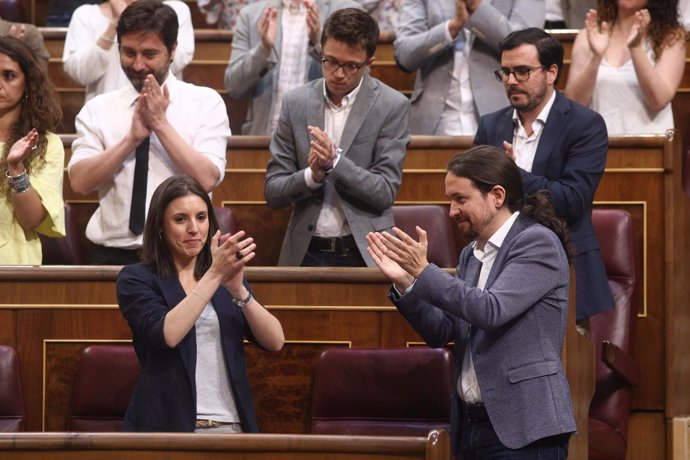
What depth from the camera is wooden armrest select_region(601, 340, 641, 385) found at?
2.88 m

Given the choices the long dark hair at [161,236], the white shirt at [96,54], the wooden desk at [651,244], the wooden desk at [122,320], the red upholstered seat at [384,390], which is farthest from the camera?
the white shirt at [96,54]

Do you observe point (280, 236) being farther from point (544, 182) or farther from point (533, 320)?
point (533, 320)

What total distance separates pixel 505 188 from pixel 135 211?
3.62 ft

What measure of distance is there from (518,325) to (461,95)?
1.71 meters

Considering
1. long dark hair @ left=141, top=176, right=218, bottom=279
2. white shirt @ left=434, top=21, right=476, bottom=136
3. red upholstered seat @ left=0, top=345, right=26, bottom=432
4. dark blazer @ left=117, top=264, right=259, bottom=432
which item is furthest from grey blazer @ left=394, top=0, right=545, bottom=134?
red upholstered seat @ left=0, top=345, right=26, bottom=432

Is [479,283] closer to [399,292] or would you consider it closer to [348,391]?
[399,292]

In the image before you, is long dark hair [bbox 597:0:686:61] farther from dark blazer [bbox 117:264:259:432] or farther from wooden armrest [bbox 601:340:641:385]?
dark blazer [bbox 117:264:259:432]

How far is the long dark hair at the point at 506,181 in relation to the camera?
7.49ft

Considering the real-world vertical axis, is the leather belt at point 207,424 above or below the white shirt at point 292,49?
below

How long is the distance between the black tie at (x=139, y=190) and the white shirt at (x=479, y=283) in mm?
→ 1019

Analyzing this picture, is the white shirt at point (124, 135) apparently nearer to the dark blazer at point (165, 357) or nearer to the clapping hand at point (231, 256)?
the dark blazer at point (165, 357)

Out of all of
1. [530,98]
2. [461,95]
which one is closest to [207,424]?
[530,98]

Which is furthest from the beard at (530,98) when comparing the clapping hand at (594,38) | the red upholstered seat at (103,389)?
the red upholstered seat at (103,389)

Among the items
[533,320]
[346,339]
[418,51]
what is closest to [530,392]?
[533,320]
